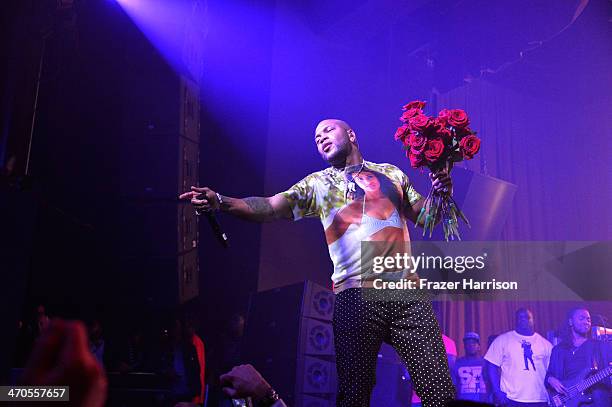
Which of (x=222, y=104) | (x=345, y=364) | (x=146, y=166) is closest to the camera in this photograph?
(x=345, y=364)

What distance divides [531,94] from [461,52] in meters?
1.68

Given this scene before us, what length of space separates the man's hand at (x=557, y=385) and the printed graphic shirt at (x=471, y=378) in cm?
72

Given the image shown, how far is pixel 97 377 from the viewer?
0.74 metres

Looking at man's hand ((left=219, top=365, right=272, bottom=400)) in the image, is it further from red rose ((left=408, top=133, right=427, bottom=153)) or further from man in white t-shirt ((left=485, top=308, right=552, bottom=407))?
man in white t-shirt ((left=485, top=308, right=552, bottom=407))

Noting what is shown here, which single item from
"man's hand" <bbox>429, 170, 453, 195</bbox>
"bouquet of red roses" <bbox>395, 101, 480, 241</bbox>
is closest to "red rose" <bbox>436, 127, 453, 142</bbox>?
"bouquet of red roses" <bbox>395, 101, 480, 241</bbox>

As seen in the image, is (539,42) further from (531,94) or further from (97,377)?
(97,377)

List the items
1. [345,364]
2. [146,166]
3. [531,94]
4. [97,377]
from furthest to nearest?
1. [531,94]
2. [146,166]
3. [345,364]
4. [97,377]

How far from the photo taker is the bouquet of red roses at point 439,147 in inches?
119

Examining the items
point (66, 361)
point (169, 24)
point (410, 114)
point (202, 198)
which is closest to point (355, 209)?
point (410, 114)

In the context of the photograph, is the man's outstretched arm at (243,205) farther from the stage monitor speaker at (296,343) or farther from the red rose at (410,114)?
the stage monitor speaker at (296,343)

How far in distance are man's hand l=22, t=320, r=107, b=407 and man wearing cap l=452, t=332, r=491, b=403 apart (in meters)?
6.28

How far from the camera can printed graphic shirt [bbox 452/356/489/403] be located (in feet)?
21.2

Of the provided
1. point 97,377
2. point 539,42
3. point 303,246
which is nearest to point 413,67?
point 539,42

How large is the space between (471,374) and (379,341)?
4.21 meters
